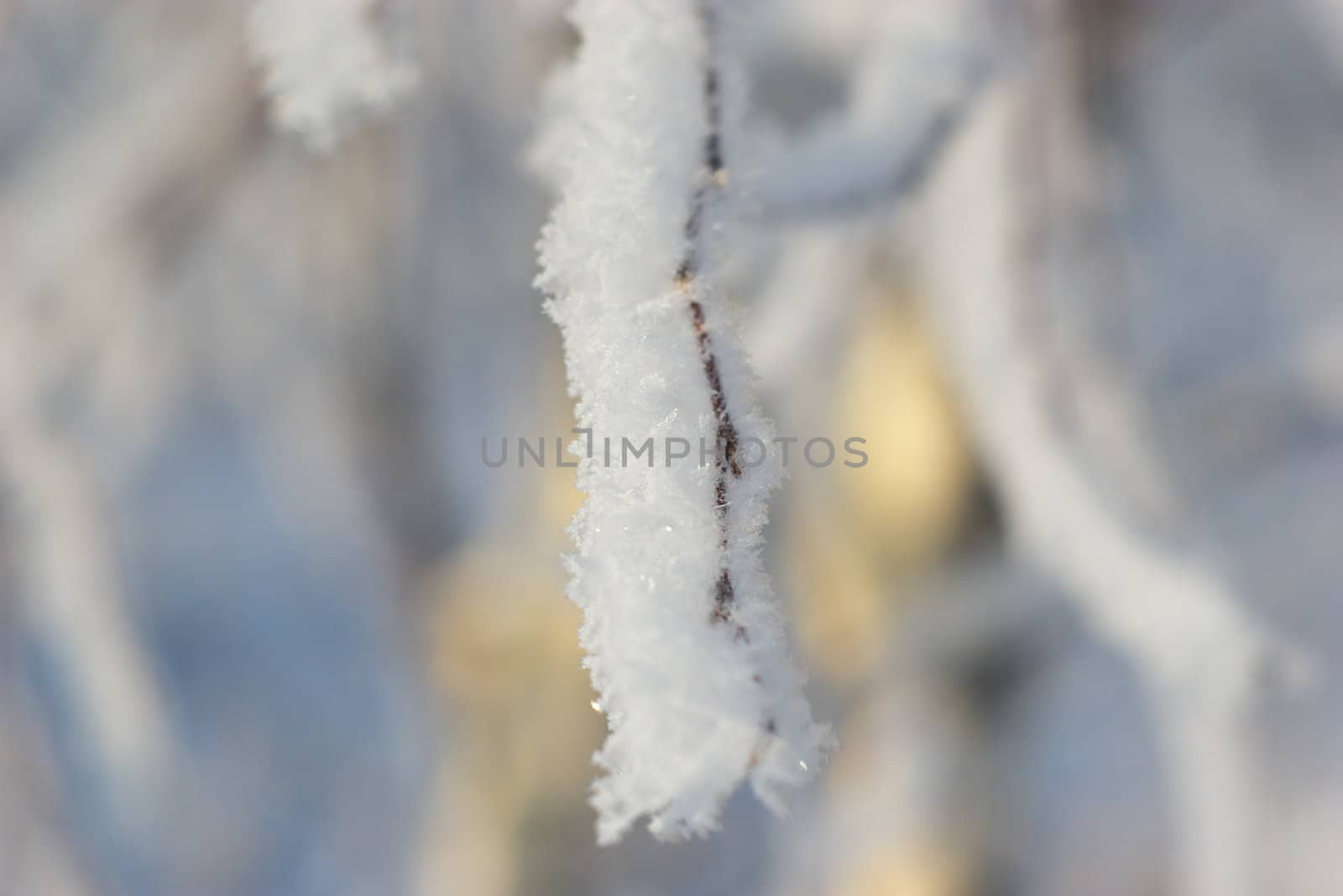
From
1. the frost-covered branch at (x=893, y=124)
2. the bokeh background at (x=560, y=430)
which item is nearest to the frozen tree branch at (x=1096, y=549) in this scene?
the bokeh background at (x=560, y=430)

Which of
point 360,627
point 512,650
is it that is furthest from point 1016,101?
point 360,627

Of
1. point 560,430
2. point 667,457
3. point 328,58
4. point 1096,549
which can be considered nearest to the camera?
point 667,457

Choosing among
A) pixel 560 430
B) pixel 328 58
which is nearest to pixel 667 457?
A: pixel 328 58

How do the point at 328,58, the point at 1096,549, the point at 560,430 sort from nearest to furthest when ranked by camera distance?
the point at 328,58, the point at 1096,549, the point at 560,430

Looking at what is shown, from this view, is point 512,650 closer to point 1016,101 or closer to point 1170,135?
point 1016,101

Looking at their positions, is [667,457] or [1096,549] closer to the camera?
[667,457]

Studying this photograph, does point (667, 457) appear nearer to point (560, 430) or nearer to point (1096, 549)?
point (1096, 549)
